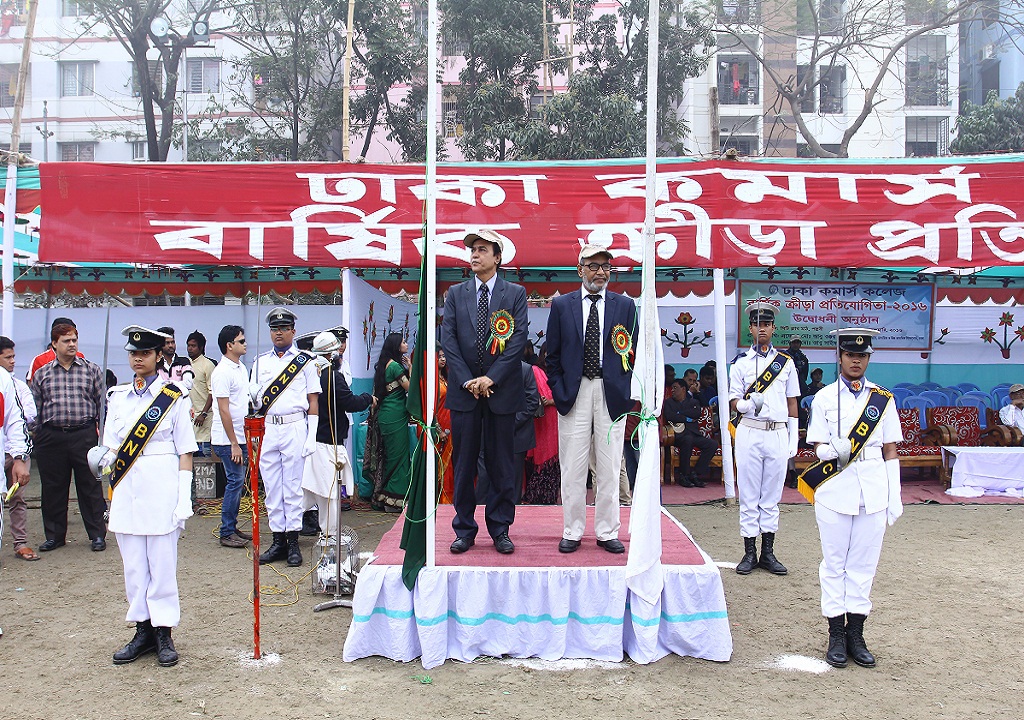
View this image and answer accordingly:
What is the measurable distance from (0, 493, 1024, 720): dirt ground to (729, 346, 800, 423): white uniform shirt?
1244 millimetres

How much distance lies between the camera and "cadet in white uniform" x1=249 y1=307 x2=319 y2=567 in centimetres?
655

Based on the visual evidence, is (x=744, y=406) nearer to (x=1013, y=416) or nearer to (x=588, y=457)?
(x=588, y=457)

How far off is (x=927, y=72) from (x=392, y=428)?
23227 mm

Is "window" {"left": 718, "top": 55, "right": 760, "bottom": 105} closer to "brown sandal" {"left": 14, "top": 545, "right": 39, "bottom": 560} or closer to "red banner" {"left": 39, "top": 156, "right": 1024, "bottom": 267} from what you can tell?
"red banner" {"left": 39, "top": 156, "right": 1024, "bottom": 267}

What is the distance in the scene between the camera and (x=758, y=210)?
8859mm

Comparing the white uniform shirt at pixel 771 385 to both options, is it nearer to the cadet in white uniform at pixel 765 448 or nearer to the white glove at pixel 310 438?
the cadet in white uniform at pixel 765 448

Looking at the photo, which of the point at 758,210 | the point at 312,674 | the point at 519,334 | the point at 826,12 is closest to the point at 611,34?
the point at 826,12

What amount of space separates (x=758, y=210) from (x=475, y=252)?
4930mm

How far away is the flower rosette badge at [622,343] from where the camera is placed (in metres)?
5.05

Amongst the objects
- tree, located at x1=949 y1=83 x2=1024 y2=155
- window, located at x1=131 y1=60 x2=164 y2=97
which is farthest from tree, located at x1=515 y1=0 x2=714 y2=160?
window, located at x1=131 y1=60 x2=164 y2=97

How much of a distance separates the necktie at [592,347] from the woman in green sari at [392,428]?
11.8ft

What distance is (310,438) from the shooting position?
6.54m

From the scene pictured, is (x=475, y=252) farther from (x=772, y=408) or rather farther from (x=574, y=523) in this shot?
(x=772, y=408)

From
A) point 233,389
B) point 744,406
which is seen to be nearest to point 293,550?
point 233,389
